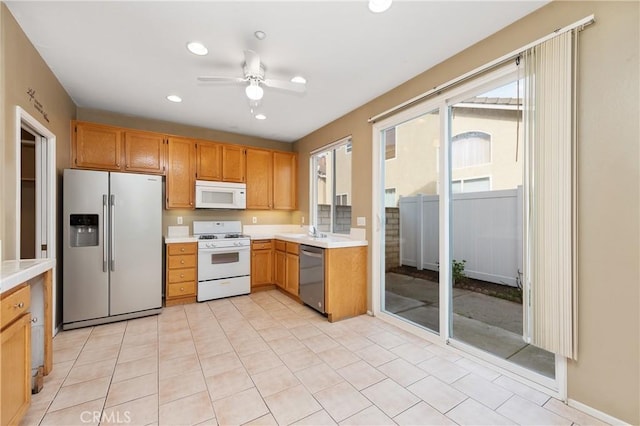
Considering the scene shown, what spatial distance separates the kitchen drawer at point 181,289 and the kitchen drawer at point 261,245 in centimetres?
102

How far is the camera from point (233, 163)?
448cm

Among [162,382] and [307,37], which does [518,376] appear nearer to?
[162,382]

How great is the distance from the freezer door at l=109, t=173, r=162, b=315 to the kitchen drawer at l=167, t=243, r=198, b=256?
0.33 m

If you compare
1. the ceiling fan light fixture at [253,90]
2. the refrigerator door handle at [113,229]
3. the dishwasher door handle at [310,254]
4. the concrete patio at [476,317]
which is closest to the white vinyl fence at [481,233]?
the concrete patio at [476,317]

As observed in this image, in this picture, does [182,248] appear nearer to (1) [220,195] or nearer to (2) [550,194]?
(1) [220,195]

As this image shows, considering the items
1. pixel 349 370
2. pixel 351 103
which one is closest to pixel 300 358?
pixel 349 370

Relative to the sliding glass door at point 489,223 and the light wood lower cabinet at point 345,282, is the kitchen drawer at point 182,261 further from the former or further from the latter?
the sliding glass door at point 489,223

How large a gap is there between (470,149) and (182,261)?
12.4 ft

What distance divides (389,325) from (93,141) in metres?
4.35

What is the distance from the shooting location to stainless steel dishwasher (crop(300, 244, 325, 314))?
3.29m

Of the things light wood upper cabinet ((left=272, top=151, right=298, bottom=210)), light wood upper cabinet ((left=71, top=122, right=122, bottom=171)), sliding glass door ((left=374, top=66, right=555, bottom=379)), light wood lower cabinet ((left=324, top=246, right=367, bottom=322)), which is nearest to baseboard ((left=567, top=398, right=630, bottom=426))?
sliding glass door ((left=374, top=66, right=555, bottom=379))

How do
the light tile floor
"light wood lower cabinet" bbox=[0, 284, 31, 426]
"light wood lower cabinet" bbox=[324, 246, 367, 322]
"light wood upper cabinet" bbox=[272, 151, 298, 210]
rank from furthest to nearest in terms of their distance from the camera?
"light wood upper cabinet" bbox=[272, 151, 298, 210], "light wood lower cabinet" bbox=[324, 246, 367, 322], the light tile floor, "light wood lower cabinet" bbox=[0, 284, 31, 426]

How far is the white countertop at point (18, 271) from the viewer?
4.60ft

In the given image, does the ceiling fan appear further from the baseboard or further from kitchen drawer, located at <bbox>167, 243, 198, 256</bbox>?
the baseboard
